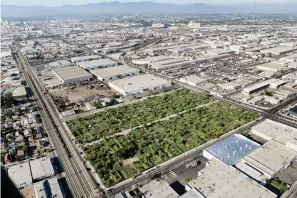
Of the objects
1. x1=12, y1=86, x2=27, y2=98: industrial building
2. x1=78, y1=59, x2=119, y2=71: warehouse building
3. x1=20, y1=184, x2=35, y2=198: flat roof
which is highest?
x1=78, y1=59, x2=119, y2=71: warehouse building

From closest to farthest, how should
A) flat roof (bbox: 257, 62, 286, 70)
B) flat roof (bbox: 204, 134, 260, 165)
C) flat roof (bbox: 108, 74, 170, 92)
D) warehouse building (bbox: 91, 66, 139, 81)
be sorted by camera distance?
flat roof (bbox: 204, 134, 260, 165)
flat roof (bbox: 108, 74, 170, 92)
warehouse building (bbox: 91, 66, 139, 81)
flat roof (bbox: 257, 62, 286, 70)

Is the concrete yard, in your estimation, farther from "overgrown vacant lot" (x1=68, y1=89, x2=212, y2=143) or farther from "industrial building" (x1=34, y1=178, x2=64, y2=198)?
"industrial building" (x1=34, y1=178, x2=64, y2=198)

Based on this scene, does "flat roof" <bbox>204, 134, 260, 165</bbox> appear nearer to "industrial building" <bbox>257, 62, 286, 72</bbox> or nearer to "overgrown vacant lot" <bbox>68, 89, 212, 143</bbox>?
"overgrown vacant lot" <bbox>68, 89, 212, 143</bbox>

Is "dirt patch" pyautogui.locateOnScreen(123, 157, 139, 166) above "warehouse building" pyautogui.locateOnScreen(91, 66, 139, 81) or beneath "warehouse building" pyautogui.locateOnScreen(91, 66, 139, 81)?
beneath

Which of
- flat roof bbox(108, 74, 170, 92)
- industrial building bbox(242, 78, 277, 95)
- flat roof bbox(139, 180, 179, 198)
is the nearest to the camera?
flat roof bbox(139, 180, 179, 198)

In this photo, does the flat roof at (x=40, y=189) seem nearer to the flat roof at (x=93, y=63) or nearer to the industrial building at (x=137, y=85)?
the industrial building at (x=137, y=85)

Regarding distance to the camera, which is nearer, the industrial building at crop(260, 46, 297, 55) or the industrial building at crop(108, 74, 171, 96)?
the industrial building at crop(108, 74, 171, 96)

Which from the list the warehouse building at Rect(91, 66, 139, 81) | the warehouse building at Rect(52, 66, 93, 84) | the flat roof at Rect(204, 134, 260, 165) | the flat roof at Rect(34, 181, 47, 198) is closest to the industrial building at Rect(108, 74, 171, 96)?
the warehouse building at Rect(91, 66, 139, 81)

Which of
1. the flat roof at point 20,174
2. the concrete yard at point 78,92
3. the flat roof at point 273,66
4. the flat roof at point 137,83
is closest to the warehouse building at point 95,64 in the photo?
the concrete yard at point 78,92
